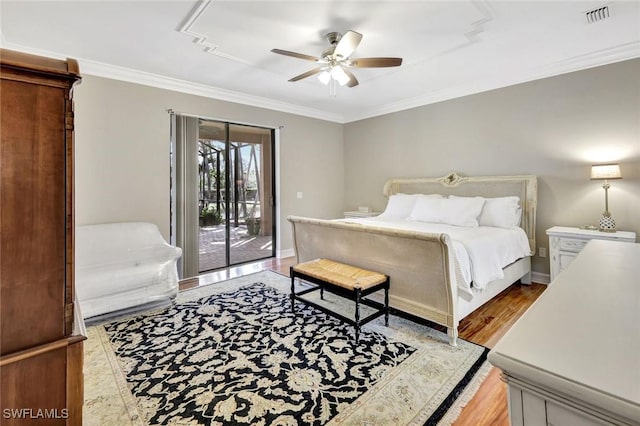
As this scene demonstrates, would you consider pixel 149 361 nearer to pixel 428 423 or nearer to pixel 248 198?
pixel 428 423

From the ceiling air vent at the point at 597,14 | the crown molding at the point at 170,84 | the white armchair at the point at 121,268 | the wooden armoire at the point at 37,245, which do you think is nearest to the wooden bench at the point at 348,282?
the white armchair at the point at 121,268

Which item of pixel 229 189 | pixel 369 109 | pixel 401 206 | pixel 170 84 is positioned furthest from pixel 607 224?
pixel 170 84

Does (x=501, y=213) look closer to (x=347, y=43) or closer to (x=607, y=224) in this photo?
(x=607, y=224)

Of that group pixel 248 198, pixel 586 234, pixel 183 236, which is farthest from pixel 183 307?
pixel 586 234

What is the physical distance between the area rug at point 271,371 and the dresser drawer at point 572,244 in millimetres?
1809

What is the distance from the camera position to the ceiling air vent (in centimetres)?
233

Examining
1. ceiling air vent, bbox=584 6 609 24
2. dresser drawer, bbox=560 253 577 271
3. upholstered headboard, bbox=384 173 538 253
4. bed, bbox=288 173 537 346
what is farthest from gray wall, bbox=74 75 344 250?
dresser drawer, bbox=560 253 577 271

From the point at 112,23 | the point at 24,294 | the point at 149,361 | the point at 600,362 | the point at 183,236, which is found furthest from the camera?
the point at 183,236

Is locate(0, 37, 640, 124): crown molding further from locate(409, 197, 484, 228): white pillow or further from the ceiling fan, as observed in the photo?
the ceiling fan

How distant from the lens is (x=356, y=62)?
8.75 feet

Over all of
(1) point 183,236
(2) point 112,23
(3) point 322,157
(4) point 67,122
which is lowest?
(1) point 183,236

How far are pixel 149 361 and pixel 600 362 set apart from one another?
240 centimetres

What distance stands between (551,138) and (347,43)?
9.30 ft

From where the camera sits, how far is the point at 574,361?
0.49 m
